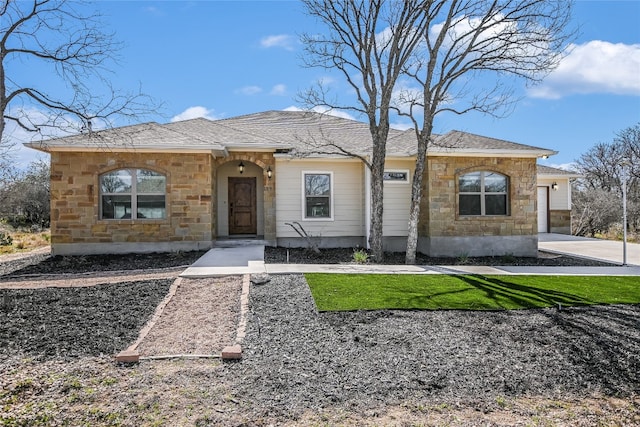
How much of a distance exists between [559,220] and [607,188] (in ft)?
47.3

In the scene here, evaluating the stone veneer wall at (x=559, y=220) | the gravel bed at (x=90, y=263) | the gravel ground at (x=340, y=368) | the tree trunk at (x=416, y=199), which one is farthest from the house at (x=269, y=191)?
the stone veneer wall at (x=559, y=220)

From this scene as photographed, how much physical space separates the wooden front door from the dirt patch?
6105 mm

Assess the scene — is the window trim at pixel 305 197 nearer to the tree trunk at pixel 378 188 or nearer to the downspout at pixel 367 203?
the downspout at pixel 367 203

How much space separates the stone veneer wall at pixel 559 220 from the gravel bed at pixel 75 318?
18.0 m

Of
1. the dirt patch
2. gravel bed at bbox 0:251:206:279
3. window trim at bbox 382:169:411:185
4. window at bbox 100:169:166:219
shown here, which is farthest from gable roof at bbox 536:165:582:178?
the dirt patch

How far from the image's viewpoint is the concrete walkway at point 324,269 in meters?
7.95

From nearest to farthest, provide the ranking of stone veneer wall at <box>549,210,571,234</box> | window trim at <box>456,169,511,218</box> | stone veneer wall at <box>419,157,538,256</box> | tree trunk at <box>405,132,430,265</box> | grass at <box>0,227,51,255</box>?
tree trunk at <box>405,132,430,265</box>
stone veneer wall at <box>419,157,538,256</box>
window trim at <box>456,169,511,218</box>
grass at <box>0,227,51,255</box>
stone veneer wall at <box>549,210,571,234</box>

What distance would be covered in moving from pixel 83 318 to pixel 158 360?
188 centimetres

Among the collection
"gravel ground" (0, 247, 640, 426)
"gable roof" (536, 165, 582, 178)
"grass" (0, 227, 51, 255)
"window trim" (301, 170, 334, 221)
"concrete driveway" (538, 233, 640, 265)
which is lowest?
"gravel ground" (0, 247, 640, 426)

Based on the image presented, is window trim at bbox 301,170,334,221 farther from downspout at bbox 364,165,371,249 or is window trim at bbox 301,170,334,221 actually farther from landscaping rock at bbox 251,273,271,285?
landscaping rock at bbox 251,273,271,285

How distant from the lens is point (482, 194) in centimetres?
1211

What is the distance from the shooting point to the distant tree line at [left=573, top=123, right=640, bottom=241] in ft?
66.6

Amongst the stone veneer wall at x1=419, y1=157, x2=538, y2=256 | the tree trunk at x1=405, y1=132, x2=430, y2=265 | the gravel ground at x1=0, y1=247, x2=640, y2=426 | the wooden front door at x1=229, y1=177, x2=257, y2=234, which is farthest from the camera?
the wooden front door at x1=229, y1=177, x2=257, y2=234

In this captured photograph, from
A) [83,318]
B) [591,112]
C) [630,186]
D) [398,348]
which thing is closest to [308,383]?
[398,348]
